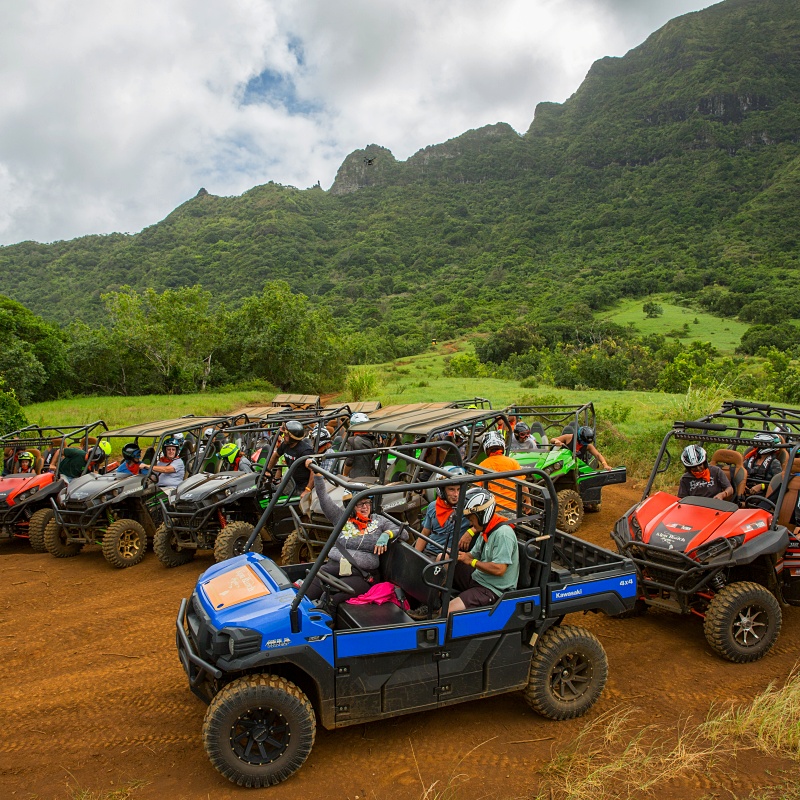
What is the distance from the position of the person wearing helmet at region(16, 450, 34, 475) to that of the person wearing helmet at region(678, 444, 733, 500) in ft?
37.6

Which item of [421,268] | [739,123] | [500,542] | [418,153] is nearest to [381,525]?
[500,542]

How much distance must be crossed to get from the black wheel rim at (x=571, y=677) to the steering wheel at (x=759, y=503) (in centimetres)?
317

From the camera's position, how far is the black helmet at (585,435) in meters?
10.6

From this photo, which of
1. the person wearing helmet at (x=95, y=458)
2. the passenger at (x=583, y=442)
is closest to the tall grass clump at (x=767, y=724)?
the passenger at (x=583, y=442)

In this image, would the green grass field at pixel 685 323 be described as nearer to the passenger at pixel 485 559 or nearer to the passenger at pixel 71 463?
the passenger at pixel 71 463

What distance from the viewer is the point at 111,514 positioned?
9.81m

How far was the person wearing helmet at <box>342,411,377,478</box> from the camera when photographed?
29.1 ft

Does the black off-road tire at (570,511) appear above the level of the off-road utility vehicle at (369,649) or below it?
below

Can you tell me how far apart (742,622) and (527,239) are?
400 ft

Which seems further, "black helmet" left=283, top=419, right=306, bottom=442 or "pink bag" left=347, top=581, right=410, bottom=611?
"black helmet" left=283, top=419, right=306, bottom=442

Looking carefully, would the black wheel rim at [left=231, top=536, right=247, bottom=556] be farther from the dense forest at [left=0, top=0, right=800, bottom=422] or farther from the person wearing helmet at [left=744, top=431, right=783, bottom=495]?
the dense forest at [left=0, top=0, right=800, bottom=422]

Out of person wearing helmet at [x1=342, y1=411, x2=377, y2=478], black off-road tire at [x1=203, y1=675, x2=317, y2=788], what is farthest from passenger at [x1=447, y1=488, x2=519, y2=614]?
person wearing helmet at [x1=342, y1=411, x2=377, y2=478]

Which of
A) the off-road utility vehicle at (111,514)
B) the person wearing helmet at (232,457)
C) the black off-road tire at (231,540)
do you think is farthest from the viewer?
the person wearing helmet at (232,457)

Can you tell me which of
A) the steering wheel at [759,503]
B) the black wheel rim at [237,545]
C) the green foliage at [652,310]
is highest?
the green foliage at [652,310]
